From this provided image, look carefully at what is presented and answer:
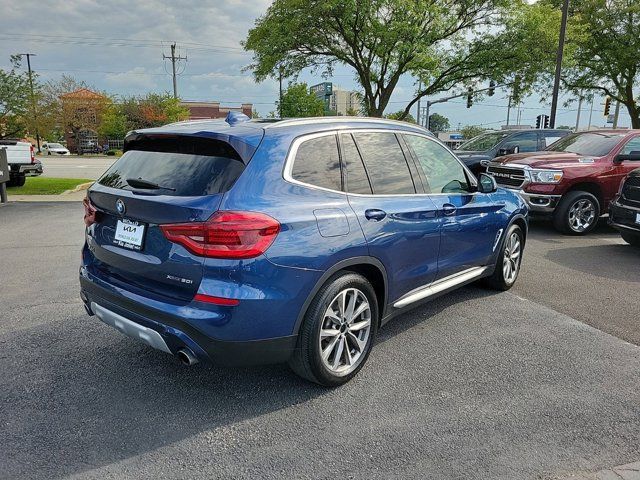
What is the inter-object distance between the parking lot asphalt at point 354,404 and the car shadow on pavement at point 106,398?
0.01 metres

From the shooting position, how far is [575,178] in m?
8.48

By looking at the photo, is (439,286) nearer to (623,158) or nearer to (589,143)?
(623,158)

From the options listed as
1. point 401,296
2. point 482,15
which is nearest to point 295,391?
point 401,296

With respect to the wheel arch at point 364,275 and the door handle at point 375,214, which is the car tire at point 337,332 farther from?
the door handle at point 375,214

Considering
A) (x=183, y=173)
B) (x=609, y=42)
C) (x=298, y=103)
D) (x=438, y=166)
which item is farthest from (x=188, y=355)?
(x=298, y=103)

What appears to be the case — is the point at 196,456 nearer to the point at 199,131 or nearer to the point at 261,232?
the point at 261,232

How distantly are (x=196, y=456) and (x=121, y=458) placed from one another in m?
0.39

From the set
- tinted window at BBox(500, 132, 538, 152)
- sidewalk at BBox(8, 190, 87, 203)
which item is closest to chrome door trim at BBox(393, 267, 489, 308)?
tinted window at BBox(500, 132, 538, 152)

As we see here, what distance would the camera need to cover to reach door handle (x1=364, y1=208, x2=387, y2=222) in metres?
3.30

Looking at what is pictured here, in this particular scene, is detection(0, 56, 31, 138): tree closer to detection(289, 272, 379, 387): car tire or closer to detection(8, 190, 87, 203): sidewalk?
detection(8, 190, 87, 203): sidewalk

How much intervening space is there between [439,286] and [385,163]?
120cm

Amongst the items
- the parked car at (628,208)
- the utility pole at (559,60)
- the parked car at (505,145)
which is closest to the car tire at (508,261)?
the parked car at (628,208)

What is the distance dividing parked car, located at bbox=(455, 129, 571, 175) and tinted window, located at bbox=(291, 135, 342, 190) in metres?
8.74

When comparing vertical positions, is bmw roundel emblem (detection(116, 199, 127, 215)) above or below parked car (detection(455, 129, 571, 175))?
below
